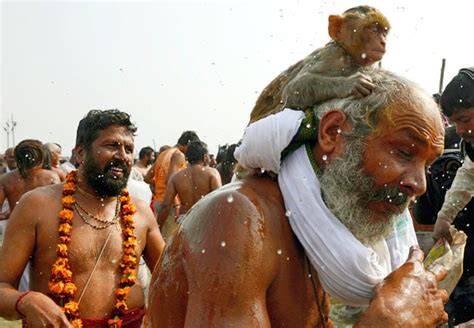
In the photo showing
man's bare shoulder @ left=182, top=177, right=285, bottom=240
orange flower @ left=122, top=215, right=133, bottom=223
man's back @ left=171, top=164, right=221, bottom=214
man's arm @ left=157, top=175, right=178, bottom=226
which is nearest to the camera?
man's bare shoulder @ left=182, top=177, right=285, bottom=240

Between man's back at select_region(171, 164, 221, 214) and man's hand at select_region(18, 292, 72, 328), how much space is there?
5934 mm

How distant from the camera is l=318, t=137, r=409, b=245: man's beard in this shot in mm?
2148

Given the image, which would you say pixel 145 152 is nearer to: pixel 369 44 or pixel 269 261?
pixel 369 44

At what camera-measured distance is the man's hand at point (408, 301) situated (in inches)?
77.2

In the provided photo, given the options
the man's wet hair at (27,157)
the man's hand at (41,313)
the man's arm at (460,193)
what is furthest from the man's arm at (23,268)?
the man's wet hair at (27,157)

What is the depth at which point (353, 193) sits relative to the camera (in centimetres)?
217

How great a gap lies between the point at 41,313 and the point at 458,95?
106 inches

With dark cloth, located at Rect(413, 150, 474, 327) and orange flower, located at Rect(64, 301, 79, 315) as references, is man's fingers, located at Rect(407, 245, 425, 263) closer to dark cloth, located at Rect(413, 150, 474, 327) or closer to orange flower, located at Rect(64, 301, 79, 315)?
orange flower, located at Rect(64, 301, 79, 315)

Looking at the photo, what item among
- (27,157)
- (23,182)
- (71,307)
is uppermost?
(71,307)

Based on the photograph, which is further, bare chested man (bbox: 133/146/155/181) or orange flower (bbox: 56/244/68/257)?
bare chested man (bbox: 133/146/155/181)

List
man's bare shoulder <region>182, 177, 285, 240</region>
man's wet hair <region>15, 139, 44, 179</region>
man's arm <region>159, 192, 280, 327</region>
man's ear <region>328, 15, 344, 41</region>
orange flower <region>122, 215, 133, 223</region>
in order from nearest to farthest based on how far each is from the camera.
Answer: man's arm <region>159, 192, 280, 327</region> < man's bare shoulder <region>182, 177, 285, 240</region> < man's ear <region>328, 15, 344, 41</region> < orange flower <region>122, 215, 133, 223</region> < man's wet hair <region>15, 139, 44, 179</region>

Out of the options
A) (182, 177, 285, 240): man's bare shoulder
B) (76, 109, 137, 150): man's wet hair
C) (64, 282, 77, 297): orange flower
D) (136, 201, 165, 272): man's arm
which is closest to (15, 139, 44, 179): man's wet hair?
(76, 109, 137, 150): man's wet hair

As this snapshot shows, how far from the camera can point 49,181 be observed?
777 cm

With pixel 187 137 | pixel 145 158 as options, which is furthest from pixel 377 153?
pixel 145 158
